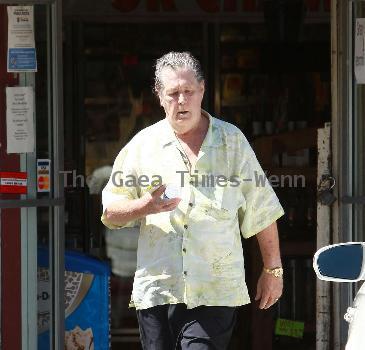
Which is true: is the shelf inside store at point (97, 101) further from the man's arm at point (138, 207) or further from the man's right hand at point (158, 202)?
the man's right hand at point (158, 202)

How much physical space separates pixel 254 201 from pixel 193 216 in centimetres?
34

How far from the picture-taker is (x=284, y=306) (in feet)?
22.0

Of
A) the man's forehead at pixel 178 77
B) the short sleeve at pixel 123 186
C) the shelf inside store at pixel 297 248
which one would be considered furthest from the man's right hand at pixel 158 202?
the shelf inside store at pixel 297 248

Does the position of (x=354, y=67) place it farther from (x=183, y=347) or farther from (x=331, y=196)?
(x=183, y=347)

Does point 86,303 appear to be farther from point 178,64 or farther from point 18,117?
point 178,64

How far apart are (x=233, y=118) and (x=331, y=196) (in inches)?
110

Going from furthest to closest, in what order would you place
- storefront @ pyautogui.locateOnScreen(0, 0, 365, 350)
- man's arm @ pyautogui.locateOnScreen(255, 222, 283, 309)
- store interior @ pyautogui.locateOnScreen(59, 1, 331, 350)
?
store interior @ pyautogui.locateOnScreen(59, 1, 331, 350), storefront @ pyautogui.locateOnScreen(0, 0, 365, 350), man's arm @ pyautogui.locateOnScreen(255, 222, 283, 309)

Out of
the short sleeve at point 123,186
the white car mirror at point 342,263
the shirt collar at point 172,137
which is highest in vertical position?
the shirt collar at point 172,137

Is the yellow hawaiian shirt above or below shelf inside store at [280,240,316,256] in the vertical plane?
above

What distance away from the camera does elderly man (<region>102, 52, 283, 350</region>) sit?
4.21 m

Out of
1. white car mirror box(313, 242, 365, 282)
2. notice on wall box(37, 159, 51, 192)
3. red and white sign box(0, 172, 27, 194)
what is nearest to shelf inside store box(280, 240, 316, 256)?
notice on wall box(37, 159, 51, 192)

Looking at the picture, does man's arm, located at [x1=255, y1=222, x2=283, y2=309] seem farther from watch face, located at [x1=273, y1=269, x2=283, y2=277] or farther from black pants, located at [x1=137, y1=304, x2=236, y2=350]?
black pants, located at [x1=137, y1=304, x2=236, y2=350]

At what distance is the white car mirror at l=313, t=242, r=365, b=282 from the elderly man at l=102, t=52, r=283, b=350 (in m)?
0.87

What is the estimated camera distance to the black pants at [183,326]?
166 inches
